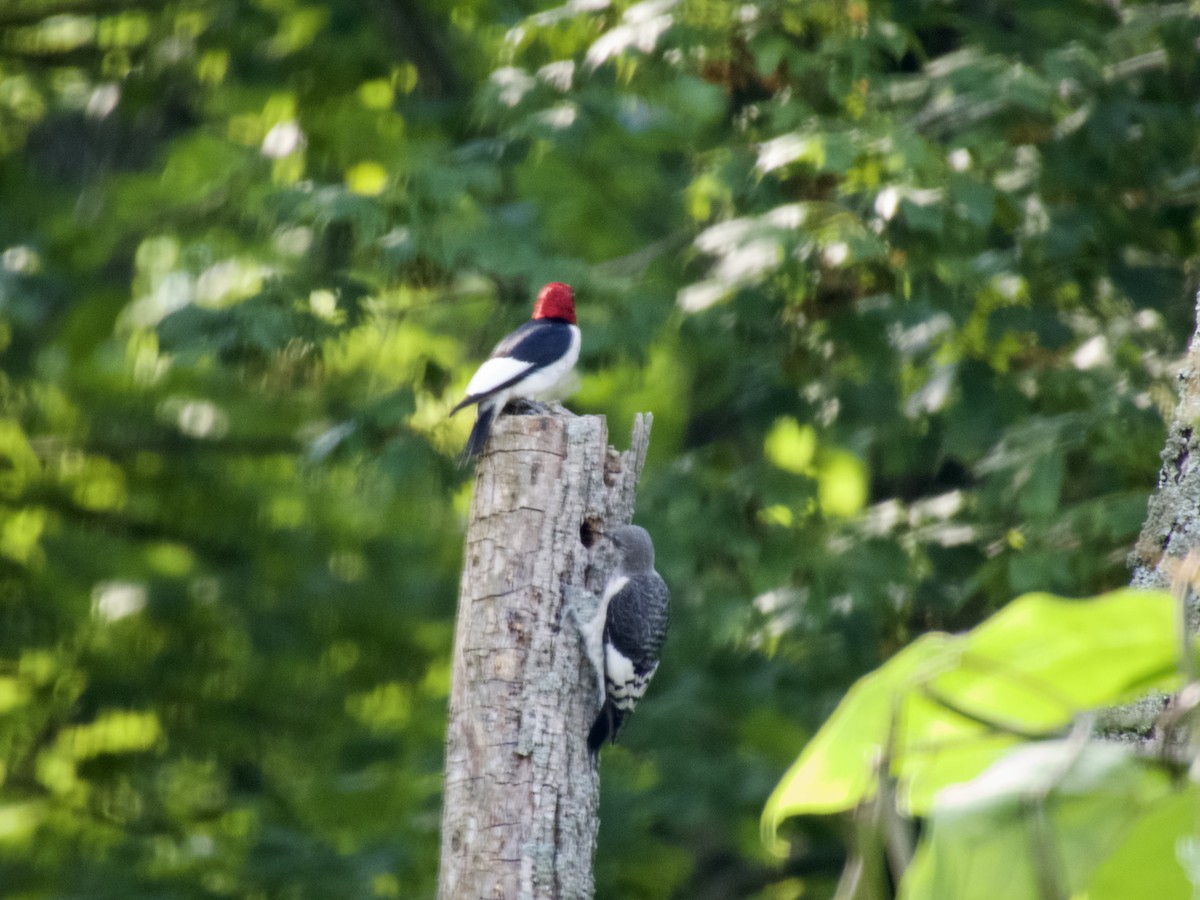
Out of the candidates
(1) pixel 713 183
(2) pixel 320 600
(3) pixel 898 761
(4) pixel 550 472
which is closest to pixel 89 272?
(2) pixel 320 600

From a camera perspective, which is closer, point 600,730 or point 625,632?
point 600,730

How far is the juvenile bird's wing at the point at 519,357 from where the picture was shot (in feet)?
14.3

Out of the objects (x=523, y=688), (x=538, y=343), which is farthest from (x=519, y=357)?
(x=523, y=688)

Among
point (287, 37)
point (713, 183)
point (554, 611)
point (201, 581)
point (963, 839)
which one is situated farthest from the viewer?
point (201, 581)

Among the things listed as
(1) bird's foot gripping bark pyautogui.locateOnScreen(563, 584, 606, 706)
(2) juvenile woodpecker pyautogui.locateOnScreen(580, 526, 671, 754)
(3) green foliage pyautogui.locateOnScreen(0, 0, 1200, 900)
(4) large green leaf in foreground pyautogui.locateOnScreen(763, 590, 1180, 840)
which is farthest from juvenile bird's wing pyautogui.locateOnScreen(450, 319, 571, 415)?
(4) large green leaf in foreground pyautogui.locateOnScreen(763, 590, 1180, 840)

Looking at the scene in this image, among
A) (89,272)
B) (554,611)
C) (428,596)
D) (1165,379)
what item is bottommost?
(428,596)

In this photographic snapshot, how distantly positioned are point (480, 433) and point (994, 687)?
11.0ft

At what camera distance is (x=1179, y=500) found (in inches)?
61.7

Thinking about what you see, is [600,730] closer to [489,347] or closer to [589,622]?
[589,622]

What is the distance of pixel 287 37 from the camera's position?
716 cm

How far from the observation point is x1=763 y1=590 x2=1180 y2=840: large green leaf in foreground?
571 millimetres

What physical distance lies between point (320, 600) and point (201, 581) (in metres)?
0.68

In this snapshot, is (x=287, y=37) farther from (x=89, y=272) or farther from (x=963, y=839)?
(x=963, y=839)

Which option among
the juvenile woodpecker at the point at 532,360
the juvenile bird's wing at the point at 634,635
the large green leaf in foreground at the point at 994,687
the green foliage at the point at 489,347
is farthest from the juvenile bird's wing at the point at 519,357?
the large green leaf in foreground at the point at 994,687
